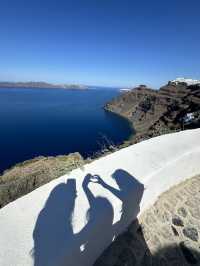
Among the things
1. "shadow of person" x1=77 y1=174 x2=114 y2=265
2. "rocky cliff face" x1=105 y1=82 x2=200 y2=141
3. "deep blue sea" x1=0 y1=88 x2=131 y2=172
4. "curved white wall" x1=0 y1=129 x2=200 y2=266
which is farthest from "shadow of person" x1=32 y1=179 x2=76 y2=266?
"rocky cliff face" x1=105 y1=82 x2=200 y2=141

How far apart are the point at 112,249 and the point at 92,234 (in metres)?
0.53

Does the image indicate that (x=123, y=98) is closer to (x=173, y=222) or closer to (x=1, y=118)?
(x=1, y=118)

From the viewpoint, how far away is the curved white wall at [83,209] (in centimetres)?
228

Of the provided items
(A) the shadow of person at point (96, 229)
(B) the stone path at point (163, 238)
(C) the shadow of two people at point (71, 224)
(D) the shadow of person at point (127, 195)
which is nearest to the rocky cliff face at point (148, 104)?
(B) the stone path at point (163, 238)

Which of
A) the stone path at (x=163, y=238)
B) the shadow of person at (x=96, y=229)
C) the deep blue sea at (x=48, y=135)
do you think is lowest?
the deep blue sea at (x=48, y=135)

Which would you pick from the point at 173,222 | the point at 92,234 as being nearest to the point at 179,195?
the point at 173,222

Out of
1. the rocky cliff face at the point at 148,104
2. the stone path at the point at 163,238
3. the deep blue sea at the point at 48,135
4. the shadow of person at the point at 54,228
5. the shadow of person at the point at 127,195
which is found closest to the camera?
the shadow of person at the point at 54,228

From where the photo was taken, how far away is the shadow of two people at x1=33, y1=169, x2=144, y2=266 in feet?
7.47

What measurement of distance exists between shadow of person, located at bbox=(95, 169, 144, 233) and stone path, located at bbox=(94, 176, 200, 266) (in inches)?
6.3

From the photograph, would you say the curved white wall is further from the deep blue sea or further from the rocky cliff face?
the rocky cliff face

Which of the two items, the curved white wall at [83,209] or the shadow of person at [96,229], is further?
the shadow of person at [96,229]

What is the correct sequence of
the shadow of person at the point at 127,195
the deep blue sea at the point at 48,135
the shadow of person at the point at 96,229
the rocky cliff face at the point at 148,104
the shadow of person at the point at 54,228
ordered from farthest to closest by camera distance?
1. the rocky cliff face at the point at 148,104
2. the deep blue sea at the point at 48,135
3. the shadow of person at the point at 127,195
4. the shadow of person at the point at 96,229
5. the shadow of person at the point at 54,228

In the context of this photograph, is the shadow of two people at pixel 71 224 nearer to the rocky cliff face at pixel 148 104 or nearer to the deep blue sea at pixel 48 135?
the deep blue sea at pixel 48 135

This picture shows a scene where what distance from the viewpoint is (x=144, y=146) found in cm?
466
